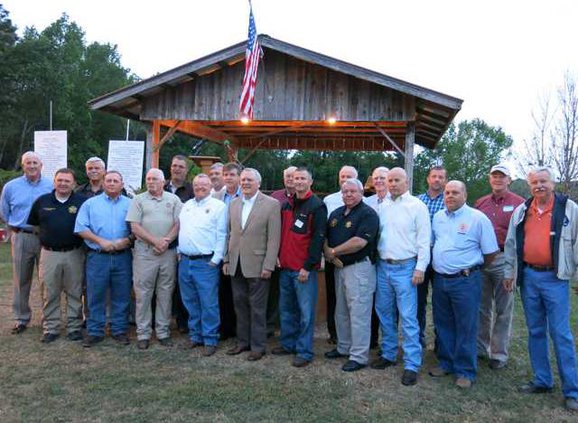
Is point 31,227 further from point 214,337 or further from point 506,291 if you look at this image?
point 506,291

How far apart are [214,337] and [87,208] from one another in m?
1.84

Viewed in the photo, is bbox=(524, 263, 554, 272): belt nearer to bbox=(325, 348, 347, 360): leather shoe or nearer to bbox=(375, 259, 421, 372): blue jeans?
bbox=(375, 259, 421, 372): blue jeans

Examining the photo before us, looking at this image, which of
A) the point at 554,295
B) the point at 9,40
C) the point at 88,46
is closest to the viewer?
the point at 554,295

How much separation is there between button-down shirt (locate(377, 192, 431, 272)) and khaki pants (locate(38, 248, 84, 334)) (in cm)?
318

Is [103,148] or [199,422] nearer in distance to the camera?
[199,422]

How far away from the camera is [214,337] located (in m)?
5.13

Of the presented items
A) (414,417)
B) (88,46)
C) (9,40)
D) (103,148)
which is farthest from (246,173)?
(88,46)

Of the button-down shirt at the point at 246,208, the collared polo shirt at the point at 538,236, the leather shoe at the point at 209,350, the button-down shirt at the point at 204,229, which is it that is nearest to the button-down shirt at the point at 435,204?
the collared polo shirt at the point at 538,236

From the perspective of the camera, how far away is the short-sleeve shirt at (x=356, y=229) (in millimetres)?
4508

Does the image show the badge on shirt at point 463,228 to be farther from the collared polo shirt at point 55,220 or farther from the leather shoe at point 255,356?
→ the collared polo shirt at point 55,220

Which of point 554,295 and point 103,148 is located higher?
point 103,148

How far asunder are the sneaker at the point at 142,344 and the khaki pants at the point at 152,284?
3cm

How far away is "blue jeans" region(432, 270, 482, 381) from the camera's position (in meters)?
4.30

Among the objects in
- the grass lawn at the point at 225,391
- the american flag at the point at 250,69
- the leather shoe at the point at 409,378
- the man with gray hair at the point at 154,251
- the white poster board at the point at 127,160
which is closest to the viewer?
the grass lawn at the point at 225,391
